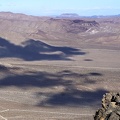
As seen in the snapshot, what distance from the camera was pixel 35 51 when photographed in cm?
8119

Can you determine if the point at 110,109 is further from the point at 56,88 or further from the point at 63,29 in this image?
the point at 63,29

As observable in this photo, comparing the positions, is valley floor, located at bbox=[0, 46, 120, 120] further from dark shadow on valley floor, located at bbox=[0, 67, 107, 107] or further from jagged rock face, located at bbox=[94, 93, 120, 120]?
jagged rock face, located at bbox=[94, 93, 120, 120]

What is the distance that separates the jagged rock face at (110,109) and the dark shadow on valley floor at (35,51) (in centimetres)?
5627

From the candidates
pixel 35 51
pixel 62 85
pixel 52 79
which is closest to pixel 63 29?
pixel 35 51

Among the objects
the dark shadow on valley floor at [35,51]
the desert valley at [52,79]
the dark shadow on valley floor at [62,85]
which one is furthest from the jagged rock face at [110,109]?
the dark shadow on valley floor at [35,51]

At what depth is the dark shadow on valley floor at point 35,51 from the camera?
74.2m

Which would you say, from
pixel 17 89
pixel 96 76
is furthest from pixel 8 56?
pixel 17 89

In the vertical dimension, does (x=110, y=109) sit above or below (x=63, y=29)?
above

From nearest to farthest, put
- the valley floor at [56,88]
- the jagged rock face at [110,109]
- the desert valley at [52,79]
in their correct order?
the jagged rock face at [110,109] < the valley floor at [56,88] < the desert valley at [52,79]

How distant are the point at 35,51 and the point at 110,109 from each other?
224 ft

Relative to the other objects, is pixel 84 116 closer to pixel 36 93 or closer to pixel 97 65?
pixel 36 93

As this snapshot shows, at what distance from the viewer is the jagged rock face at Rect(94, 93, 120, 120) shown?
12.6m

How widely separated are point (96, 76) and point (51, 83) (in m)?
7.63

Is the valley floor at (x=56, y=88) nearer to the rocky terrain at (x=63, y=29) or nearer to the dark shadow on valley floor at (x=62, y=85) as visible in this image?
the dark shadow on valley floor at (x=62, y=85)
